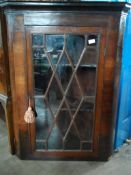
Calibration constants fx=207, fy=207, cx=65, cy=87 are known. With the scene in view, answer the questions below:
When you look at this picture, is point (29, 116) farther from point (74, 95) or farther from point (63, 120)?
point (74, 95)

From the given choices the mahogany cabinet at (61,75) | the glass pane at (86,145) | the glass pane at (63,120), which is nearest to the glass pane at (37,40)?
the mahogany cabinet at (61,75)

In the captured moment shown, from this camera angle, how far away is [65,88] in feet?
6.18

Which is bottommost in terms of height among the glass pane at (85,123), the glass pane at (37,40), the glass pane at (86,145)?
the glass pane at (86,145)

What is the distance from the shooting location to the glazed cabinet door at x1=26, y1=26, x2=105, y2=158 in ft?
5.70

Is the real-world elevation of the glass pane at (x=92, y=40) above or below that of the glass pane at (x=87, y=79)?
above

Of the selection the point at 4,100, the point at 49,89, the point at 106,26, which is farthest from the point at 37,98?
the point at 106,26

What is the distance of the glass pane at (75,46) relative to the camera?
174 cm

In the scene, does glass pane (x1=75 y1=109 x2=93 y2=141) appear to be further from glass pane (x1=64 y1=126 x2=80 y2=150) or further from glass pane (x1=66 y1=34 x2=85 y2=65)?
glass pane (x1=66 y1=34 x2=85 y2=65)

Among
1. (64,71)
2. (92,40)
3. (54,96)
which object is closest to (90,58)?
(92,40)

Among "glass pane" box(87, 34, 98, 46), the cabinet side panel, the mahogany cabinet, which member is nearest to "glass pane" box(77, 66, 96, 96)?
the mahogany cabinet

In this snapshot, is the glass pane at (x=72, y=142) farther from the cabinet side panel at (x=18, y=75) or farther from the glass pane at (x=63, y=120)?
the cabinet side panel at (x=18, y=75)

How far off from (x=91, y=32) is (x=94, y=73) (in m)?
0.36

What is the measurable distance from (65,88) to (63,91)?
0.03m

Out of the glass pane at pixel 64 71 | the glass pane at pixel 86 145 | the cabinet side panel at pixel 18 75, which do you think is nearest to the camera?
the cabinet side panel at pixel 18 75
